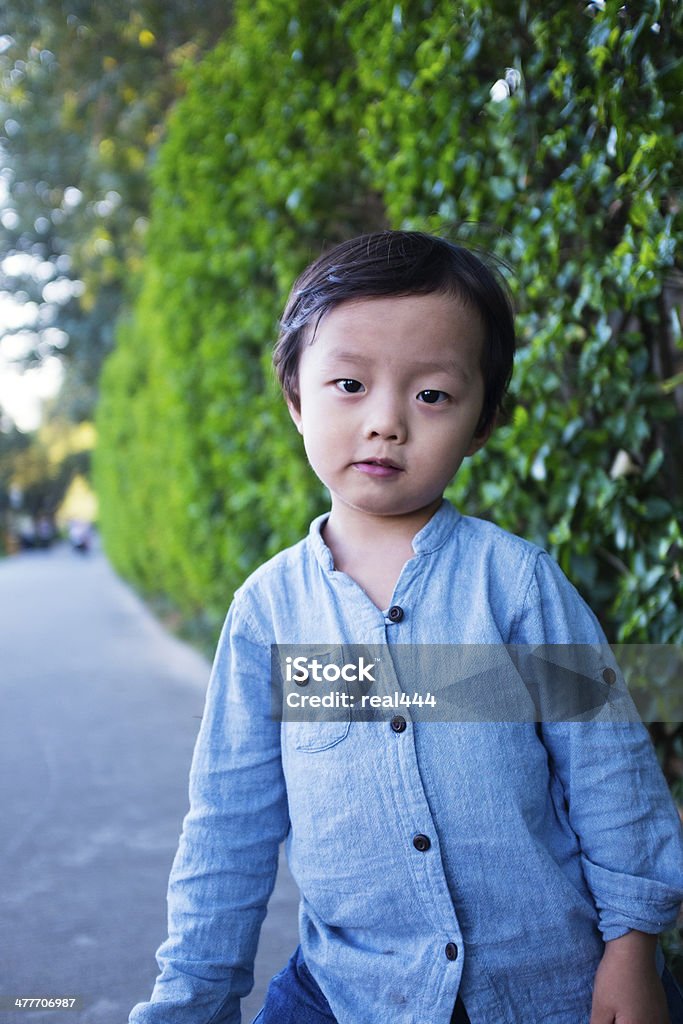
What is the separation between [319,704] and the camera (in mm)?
1256

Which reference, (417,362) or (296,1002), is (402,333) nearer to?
(417,362)

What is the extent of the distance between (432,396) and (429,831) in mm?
570

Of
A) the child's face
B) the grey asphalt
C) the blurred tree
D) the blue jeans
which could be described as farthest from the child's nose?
the blurred tree

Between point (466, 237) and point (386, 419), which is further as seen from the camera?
point (466, 237)

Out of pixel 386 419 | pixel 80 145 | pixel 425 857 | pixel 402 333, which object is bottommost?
pixel 425 857

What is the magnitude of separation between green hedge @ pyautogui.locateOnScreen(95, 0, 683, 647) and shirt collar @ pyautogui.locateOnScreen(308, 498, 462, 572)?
549 mm

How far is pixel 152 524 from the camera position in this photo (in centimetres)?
959

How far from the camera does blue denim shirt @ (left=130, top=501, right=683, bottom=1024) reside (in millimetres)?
1164

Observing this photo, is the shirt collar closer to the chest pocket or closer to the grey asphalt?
the chest pocket

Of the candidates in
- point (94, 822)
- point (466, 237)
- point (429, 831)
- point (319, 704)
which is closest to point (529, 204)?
point (466, 237)

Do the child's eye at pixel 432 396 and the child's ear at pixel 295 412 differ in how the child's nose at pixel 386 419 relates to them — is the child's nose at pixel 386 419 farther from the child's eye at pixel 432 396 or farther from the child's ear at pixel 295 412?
the child's ear at pixel 295 412

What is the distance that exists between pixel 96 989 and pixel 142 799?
1359 mm

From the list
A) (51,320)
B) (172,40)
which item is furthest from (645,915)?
(51,320)

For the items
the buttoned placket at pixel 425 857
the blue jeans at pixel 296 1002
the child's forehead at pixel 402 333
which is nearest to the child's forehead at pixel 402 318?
the child's forehead at pixel 402 333
